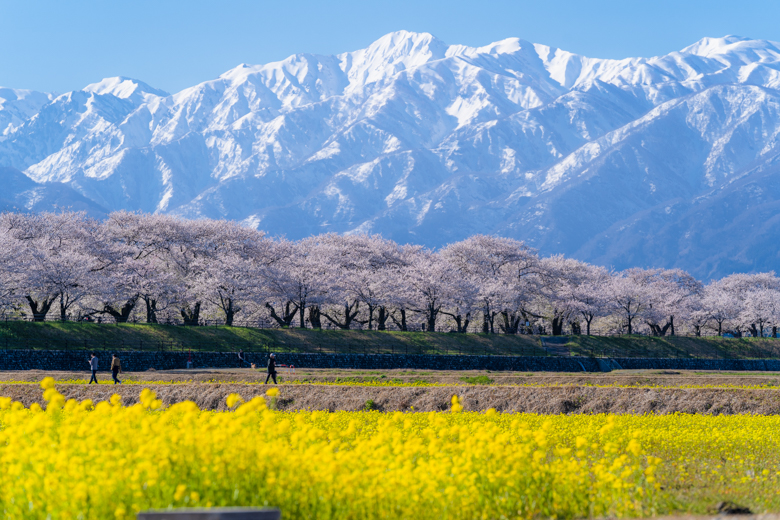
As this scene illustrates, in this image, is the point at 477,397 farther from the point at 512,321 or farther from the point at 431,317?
the point at 512,321

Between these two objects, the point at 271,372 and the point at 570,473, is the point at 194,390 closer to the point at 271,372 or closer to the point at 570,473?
the point at 271,372

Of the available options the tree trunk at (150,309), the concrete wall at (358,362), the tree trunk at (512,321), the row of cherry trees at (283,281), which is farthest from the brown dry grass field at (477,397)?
the tree trunk at (512,321)

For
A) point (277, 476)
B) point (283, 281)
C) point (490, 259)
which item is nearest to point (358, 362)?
point (283, 281)

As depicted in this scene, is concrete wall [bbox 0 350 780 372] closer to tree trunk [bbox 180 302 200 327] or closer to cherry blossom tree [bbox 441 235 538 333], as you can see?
tree trunk [bbox 180 302 200 327]

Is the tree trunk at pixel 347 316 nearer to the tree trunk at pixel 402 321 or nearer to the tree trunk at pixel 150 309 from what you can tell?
the tree trunk at pixel 402 321

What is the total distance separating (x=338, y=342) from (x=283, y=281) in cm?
1102

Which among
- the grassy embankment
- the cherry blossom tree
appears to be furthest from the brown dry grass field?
the cherry blossom tree

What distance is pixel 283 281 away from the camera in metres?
65.4

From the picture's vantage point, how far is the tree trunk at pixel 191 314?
63.0 meters

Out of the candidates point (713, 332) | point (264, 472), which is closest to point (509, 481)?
point (264, 472)

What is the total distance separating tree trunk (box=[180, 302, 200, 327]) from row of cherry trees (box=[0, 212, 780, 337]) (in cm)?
16

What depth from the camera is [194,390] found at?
23.3 m

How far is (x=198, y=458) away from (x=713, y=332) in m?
122

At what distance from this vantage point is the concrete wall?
41688 mm
